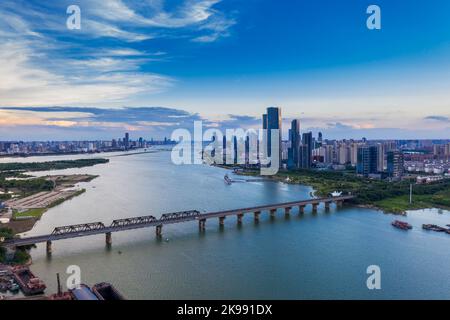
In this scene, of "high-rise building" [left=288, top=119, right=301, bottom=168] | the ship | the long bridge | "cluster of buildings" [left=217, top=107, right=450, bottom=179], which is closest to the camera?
the ship

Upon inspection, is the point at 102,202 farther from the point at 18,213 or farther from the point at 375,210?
the point at 375,210

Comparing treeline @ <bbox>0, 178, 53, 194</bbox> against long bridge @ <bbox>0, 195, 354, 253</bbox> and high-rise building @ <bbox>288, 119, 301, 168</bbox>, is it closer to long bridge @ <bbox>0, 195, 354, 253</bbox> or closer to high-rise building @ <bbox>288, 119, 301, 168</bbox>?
long bridge @ <bbox>0, 195, 354, 253</bbox>

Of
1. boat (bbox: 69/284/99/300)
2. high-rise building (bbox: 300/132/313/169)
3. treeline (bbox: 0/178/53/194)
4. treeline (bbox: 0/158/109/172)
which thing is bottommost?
boat (bbox: 69/284/99/300)

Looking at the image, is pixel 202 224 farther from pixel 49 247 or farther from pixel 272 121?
pixel 272 121

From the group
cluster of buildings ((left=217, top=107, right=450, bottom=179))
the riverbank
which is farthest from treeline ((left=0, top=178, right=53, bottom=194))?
cluster of buildings ((left=217, top=107, right=450, bottom=179))
